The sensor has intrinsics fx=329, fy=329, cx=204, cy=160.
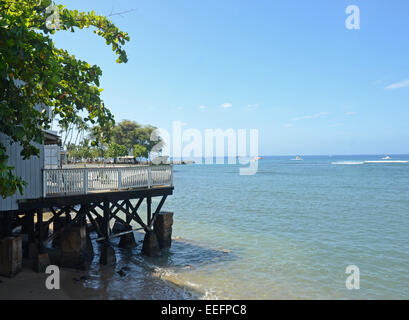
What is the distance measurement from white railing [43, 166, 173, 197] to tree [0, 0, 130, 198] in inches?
97.1

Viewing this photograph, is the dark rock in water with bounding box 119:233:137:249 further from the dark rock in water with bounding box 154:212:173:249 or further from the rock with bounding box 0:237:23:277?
the rock with bounding box 0:237:23:277

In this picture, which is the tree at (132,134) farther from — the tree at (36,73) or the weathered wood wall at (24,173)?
the tree at (36,73)

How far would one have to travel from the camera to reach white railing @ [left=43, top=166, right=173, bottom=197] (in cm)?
1234

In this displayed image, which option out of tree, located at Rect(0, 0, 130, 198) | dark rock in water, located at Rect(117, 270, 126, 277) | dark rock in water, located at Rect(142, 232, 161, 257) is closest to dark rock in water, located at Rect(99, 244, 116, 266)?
dark rock in water, located at Rect(117, 270, 126, 277)

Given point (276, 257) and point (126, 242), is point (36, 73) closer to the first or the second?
point (126, 242)

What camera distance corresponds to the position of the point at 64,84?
35.3 ft

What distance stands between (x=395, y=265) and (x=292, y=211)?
1666cm

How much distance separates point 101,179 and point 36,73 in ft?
22.8

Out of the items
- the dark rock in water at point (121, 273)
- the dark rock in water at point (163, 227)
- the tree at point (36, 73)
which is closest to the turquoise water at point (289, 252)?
the dark rock in water at point (163, 227)

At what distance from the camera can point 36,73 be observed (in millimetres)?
7566

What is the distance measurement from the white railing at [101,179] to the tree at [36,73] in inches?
97.1

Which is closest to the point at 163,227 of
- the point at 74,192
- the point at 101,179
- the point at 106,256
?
the point at 106,256

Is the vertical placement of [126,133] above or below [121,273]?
above
